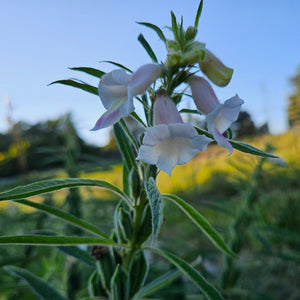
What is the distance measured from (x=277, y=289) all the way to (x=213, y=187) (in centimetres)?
214

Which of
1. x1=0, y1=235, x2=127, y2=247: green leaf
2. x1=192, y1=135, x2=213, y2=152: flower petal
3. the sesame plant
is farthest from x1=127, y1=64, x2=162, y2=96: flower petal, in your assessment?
x1=0, y1=235, x2=127, y2=247: green leaf

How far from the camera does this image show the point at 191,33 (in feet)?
1.39

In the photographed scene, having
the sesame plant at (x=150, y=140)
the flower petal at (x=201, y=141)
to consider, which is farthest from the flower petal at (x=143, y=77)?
the flower petal at (x=201, y=141)

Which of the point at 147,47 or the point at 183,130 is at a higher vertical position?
the point at 147,47

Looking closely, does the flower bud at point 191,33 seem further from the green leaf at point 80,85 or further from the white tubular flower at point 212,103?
the green leaf at point 80,85

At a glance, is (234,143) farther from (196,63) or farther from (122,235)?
(122,235)

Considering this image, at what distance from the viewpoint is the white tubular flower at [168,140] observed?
376mm

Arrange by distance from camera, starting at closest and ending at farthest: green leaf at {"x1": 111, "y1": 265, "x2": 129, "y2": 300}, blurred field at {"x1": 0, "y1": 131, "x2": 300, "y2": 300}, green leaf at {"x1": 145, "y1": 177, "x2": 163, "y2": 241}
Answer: green leaf at {"x1": 145, "y1": 177, "x2": 163, "y2": 241}, green leaf at {"x1": 111, "y1": 265, "x2": 129, "y2": 300}, blurred field at {"x1": 0, "y1": 131, "x2": 300, "y2": 300}

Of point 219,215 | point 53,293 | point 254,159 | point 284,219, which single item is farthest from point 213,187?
point 53,293

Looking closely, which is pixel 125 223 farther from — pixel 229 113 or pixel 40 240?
pixel 229 113

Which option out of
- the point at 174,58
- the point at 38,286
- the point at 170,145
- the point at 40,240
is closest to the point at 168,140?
the point at 170,145

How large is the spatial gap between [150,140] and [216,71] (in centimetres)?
16

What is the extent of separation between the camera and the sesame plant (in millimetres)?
385

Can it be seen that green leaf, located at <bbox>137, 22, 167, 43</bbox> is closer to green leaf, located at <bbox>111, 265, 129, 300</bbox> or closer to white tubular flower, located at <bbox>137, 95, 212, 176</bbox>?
white tubular flower, located at <bbox>137, 95, 212, 176</bbox>
